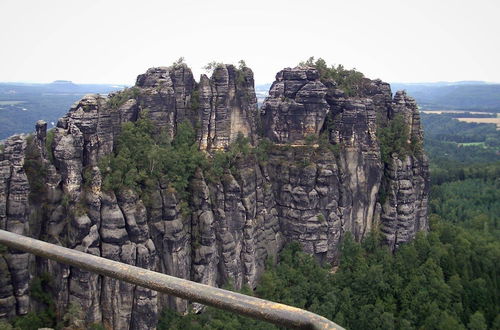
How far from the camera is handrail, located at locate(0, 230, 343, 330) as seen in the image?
3.19 metres

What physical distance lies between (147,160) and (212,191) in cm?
690

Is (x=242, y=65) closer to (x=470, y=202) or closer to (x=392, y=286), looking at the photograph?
(x=392, y=286)

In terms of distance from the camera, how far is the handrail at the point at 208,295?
10.5ft

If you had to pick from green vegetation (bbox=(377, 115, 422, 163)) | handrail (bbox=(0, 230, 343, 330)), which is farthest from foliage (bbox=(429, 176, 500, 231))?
handrail (bbox=(0, 230, 343, 330))

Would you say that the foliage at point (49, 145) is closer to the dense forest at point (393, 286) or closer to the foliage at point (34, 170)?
the foliage at point (34, 170)

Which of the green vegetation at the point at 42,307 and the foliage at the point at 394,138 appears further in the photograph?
the foliage at the point at 394,138

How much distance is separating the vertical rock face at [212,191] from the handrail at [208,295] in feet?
96.4

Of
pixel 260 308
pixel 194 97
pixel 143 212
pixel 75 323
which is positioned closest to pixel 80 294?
pixel 75 323

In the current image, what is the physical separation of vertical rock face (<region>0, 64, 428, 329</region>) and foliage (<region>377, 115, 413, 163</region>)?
91 cm

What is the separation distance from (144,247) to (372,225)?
2724 cm

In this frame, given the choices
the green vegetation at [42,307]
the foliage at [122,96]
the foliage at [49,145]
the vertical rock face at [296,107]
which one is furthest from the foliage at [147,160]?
the vertical rock face at [296,107]

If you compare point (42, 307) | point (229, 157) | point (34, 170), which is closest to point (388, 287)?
point (229, 157)

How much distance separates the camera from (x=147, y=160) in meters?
36.7

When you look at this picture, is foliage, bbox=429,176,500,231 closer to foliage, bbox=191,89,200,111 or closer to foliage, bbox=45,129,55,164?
foliage, bbox=191,89,200,111
